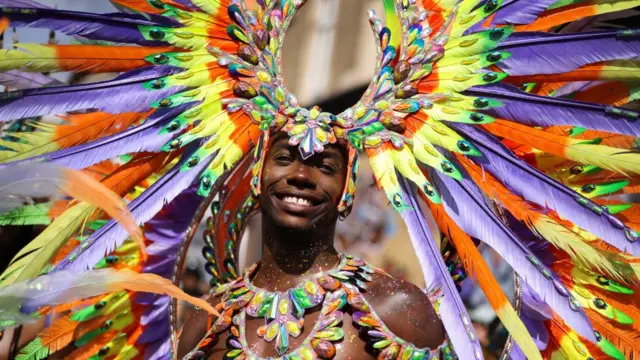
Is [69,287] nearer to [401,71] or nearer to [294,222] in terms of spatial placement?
[294,222]

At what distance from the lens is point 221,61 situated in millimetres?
2908

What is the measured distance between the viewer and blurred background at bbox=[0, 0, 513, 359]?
4527 millimetres

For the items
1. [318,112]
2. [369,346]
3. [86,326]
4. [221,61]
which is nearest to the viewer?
[369,346]

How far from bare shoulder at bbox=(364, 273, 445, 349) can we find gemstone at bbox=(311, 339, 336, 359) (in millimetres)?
169

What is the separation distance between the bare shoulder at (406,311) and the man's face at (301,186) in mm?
260

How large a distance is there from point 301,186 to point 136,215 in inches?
21.7

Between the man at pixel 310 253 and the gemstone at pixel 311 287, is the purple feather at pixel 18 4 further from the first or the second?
the gemstone at pixel 311 287

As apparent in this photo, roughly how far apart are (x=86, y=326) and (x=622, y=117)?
6.73ft

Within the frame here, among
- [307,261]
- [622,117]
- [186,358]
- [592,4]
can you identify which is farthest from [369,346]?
[592,4]

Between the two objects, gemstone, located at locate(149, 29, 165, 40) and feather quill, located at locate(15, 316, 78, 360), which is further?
feather quill, located at locate(15, 316, 78, 360)

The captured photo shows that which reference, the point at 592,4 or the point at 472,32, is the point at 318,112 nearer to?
the point at 472,32

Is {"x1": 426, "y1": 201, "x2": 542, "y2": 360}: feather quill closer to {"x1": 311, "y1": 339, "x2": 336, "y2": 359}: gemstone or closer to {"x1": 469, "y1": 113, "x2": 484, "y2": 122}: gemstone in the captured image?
{"x1": 469, "y1": 113, "x2": 484, "y2": 122}: gemstone

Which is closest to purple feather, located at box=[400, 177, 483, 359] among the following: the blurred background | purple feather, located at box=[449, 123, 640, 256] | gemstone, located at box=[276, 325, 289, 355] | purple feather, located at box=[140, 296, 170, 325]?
purple feather, located at box=[449, 123, 640, 256]

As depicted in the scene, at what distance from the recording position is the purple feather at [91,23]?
279cm
